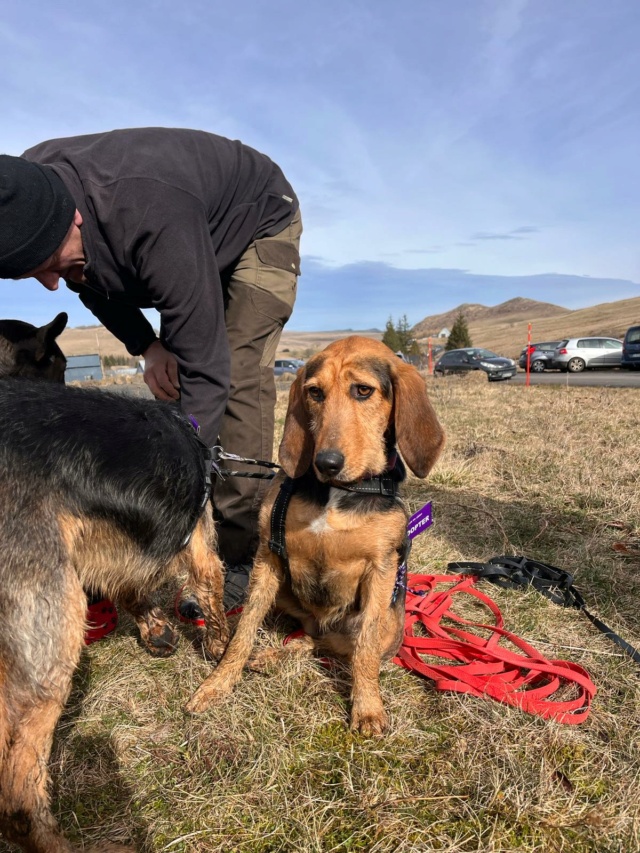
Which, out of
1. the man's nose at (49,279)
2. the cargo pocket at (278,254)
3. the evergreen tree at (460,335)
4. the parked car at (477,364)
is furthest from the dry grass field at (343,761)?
the evergreen tree at (460,335)

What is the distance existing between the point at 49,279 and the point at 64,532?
4.73 ft

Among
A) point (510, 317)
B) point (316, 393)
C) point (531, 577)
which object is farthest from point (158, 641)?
point (510, 317)

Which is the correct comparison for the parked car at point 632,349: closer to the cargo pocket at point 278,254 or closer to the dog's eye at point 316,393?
the cargo pocket at point 278,254

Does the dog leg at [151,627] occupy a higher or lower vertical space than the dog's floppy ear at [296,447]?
lower

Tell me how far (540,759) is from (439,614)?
106 cm

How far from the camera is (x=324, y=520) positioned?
2367mm

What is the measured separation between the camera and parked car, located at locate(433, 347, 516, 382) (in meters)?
23.8

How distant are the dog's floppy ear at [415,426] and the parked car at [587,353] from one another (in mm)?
26595

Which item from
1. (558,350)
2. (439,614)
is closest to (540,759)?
(439,614)

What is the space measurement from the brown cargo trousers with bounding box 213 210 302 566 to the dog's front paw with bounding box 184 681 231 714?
41.5 inches

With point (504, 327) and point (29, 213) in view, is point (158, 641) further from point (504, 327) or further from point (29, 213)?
point (504, 327)

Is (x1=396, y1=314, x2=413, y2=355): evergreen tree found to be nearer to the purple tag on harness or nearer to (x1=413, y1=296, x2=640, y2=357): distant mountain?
(x1=413, y1=296, x2=640, y2=357): distant mountain

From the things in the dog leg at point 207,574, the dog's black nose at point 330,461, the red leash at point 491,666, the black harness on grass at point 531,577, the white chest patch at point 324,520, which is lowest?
the red leash at point 491,666

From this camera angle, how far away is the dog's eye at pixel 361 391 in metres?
2.46
